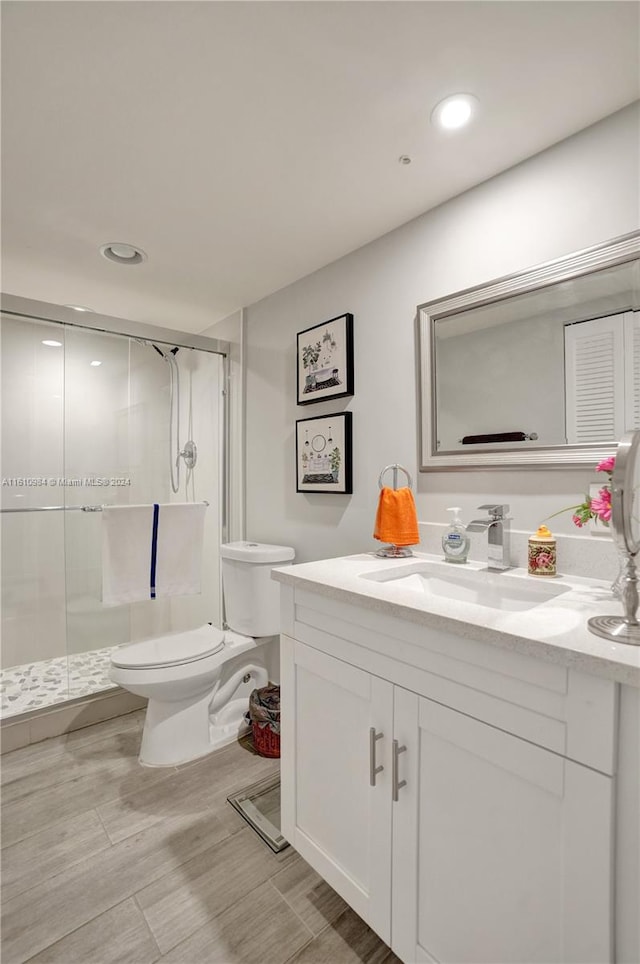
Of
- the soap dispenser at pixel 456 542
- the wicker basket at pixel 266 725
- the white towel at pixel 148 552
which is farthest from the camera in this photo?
the white towel at pixel 148 552

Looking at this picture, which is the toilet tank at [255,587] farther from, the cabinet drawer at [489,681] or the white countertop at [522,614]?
the cabinet drawer at [489,681]

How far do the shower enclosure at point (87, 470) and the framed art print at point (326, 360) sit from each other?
29.6 inches

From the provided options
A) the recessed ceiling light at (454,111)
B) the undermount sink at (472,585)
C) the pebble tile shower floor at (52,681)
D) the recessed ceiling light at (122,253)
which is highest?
the recessed ceiling light at (122,253)

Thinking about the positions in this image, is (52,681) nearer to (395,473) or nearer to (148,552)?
(148,552)

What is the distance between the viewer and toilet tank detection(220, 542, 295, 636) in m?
2.21

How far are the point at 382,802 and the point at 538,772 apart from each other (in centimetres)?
44

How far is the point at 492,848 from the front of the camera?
88 cm

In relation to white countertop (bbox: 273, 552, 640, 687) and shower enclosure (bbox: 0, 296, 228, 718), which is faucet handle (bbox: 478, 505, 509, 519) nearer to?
white countertop (bbox: 273, 552, 640, 687)

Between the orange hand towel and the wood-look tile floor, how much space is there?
41.5 inches

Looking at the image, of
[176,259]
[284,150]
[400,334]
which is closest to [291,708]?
[400,334]

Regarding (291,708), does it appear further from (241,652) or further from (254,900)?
(241,652)

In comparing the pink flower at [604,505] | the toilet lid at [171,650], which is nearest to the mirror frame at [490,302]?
the pink flower at [604,505]

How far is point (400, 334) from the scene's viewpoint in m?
1.83

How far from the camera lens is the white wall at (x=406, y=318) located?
133 centimetres
